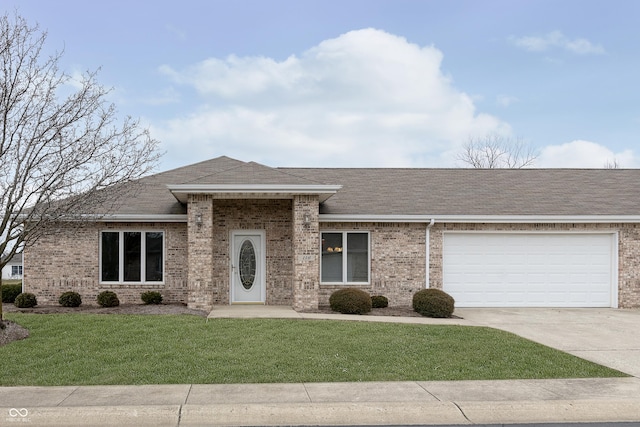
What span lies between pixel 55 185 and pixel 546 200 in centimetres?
1473

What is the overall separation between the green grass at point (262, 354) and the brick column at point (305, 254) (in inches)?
112

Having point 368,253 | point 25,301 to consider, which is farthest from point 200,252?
point 25,301

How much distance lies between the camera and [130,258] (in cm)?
1670

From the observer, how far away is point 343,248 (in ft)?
55.5

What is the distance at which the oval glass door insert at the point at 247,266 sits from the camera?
664 inches

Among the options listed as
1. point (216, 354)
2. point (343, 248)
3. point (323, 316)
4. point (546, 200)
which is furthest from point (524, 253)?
point (216, 354)

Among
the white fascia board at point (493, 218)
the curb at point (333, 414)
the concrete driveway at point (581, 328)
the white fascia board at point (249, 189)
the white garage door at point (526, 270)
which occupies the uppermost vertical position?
the white fascia board at point (249, 189)

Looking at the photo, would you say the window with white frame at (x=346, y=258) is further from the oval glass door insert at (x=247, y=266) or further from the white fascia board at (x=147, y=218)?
the white fascia board at (x=147, y=218)

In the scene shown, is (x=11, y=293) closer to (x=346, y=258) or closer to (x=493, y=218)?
(x=346, y=258)

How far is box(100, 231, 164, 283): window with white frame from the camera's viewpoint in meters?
16.6

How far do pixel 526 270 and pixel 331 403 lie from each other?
39.2ft

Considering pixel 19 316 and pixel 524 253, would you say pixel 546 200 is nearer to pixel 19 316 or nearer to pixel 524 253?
pixel 524 253
